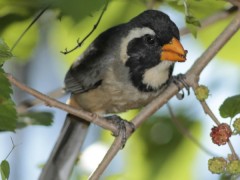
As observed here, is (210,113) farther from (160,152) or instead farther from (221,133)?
(160,152)

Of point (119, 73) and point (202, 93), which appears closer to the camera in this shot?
point (202, 93)

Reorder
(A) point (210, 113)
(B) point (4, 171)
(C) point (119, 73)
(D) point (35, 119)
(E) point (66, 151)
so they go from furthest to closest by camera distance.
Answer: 1. (E) point (66, 151)
2. (C) point (119, 73)
3. (D) point (35, 119)
4. (A) point (210, 113)
5. (B) point (4, 171)

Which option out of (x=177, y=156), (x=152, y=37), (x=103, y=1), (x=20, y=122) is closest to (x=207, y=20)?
(x=152, y=37)

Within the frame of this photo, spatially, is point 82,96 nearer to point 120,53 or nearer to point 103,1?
point 120,53

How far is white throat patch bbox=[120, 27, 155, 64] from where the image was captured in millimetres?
3262

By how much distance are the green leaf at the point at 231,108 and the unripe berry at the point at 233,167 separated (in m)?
0.23

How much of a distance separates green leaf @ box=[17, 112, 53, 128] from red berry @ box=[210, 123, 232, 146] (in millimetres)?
1011

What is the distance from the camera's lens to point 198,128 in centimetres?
356

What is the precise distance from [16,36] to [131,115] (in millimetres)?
1077


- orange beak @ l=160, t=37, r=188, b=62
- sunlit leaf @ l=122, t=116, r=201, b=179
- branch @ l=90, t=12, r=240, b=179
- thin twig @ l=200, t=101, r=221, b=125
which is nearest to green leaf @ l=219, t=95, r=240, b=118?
thin twig @ l=200, t=101, r=221, b=125

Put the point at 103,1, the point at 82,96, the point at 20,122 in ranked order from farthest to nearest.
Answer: the point at 82,96
the point at 20,122
the point at 103,1

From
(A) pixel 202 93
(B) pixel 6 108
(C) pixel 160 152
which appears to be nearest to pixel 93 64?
(C) pixel 160 152

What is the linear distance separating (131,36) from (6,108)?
1405 mm

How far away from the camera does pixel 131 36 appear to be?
3428 mm
